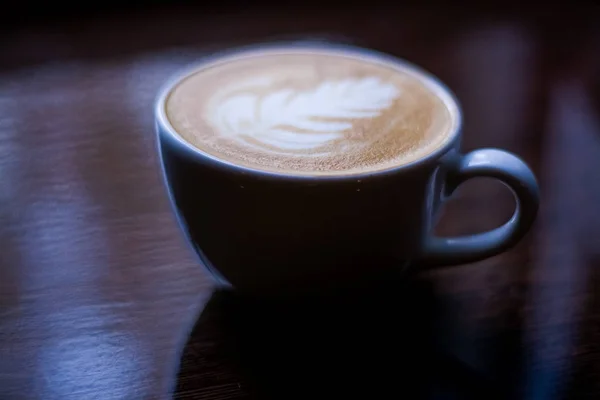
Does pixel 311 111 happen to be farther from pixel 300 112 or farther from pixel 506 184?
pixel 506 184

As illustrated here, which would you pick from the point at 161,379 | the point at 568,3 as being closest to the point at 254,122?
the point at 161,379

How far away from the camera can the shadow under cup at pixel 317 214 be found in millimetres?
374

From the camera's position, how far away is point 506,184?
423 mm

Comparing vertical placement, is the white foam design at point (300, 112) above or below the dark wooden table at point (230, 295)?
above

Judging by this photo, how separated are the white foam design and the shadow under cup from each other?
0.05m

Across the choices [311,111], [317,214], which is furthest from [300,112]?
[317,214]

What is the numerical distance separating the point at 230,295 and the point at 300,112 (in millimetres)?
129

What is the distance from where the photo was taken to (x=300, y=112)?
47 cm

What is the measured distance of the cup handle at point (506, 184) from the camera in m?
0.41

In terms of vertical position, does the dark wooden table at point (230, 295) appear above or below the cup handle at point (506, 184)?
below

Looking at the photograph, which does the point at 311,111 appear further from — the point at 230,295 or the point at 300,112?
the point at 230,295

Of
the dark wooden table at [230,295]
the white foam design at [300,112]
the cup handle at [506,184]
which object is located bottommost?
the dark wooden table at [230,295]

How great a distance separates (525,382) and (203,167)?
220 mm

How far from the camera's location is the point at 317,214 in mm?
375
